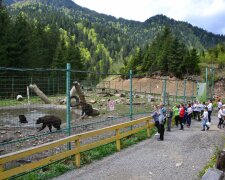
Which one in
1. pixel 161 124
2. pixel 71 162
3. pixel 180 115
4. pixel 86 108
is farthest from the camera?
pixel 86 108

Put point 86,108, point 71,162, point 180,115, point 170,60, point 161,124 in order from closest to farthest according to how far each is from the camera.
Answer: point 71,162
point 161,124
point 180,115
point 86,108
point 170,60

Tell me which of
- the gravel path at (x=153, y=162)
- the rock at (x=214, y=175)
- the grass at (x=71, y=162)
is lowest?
the gravel path at (x=153, y=162)

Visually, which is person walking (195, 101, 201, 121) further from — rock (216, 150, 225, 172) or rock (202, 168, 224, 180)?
rock (202, 168, 224, 180)

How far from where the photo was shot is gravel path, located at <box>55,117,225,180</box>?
9.09 metres

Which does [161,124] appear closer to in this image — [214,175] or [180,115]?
[180,115]

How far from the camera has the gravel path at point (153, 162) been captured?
29.8 feet

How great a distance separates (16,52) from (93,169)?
34523mm

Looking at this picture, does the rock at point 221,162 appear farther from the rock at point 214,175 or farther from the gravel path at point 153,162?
the gravel path at point 153,162

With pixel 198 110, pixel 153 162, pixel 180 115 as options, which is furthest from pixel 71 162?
pixel 198 110

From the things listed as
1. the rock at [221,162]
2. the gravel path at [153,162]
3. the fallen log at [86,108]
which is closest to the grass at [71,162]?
the gravel path at [153,162]

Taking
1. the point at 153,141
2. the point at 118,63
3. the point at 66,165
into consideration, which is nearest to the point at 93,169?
the point at 66,165

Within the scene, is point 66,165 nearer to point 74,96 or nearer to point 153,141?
point 153,141

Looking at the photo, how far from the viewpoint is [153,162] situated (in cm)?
1062

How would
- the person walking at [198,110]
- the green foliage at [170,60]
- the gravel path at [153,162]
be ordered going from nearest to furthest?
the gravel path at [153,162]
the person walking at [198,110]
the green foliage at [170,60]
